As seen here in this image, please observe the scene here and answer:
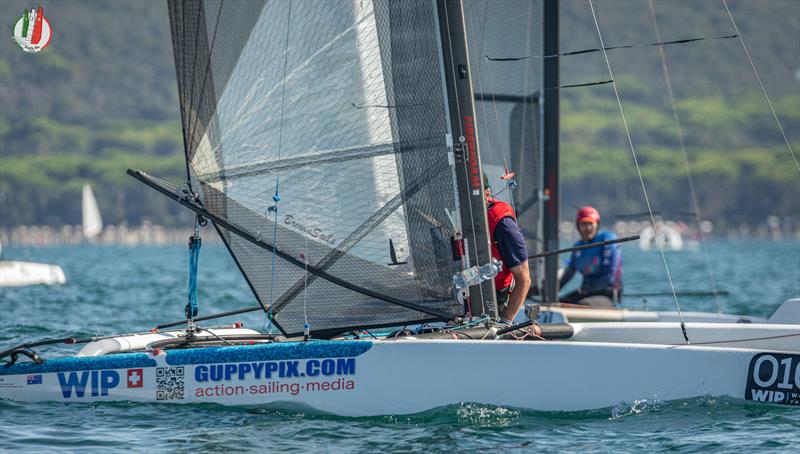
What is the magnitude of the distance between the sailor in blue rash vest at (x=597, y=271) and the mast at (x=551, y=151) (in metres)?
0.23

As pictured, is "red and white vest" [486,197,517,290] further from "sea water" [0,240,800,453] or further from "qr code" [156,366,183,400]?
"qr code" [156,366,183,400]

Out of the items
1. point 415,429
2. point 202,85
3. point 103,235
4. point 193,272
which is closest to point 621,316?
point 415,429

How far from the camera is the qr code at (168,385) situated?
6.97 m

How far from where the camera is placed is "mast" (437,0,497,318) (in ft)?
23.7

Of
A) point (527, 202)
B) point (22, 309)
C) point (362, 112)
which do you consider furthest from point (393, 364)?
point (22, 309)

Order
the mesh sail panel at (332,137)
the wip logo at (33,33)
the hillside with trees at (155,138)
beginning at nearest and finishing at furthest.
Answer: the mesh sail panel at (332,137) → the wip logo at (33,33) → the hillside with trees at (155,138)

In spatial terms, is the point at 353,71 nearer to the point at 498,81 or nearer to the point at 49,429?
the point at 49,429

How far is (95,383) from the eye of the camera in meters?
6.96

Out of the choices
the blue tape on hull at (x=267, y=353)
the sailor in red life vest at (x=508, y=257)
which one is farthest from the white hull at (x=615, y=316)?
the blue tape on hull at (x=267, y=353)

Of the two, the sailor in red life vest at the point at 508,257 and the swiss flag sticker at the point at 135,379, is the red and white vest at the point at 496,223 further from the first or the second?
the swiss flag sticker at the point at 135,379

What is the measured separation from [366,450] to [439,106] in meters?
2.35

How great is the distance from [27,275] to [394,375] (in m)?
18.0

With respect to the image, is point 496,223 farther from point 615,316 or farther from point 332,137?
point 615,316

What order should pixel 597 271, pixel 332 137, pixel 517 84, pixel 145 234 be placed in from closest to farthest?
pixel 332 137
pixel 597 271
pixel 517 84
pixel 145 234
